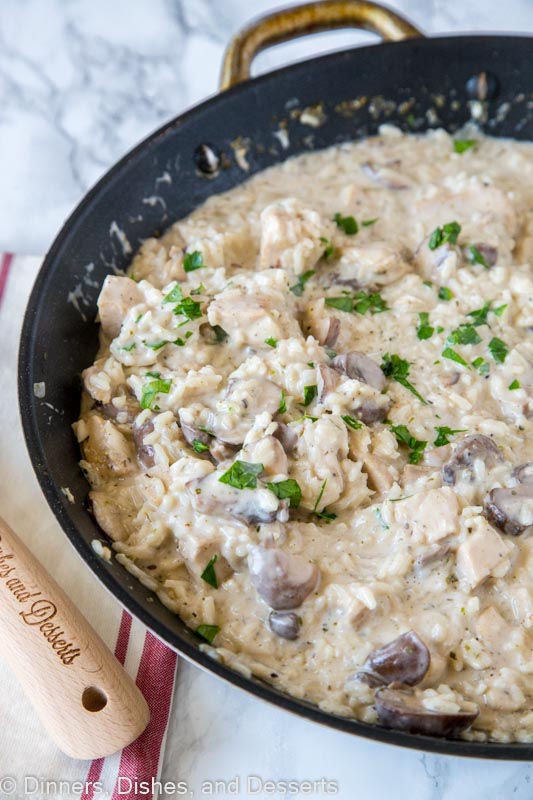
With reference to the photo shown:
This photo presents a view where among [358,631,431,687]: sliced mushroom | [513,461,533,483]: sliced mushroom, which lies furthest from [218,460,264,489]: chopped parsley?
[513,461,533,483]: sliced mushroom

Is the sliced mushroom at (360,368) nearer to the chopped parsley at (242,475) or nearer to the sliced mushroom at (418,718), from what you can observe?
the chopped parsley at (242,475)

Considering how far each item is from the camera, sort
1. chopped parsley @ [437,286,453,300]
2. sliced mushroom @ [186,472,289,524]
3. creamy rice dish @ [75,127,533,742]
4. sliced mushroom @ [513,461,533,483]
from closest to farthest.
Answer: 1. creamy rice dish @ [75,127,533,742]
2. sliced mushroom @ [186,472,289,524]
3. sliced mushroom @ [513,461,533,483]
4. chopped parsley @ [437,286,453,300]

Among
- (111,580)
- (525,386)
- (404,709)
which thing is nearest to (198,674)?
(111,580)

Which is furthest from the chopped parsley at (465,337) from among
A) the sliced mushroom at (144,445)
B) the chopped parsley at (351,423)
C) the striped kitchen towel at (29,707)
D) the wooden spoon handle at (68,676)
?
the wooden spoon handle at (68,676)

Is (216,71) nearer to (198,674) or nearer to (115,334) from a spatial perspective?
(115,334)

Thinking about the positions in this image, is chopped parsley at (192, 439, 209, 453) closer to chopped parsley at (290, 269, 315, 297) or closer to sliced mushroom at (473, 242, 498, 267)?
chopped parsley at (290, 269, 315, 297)
